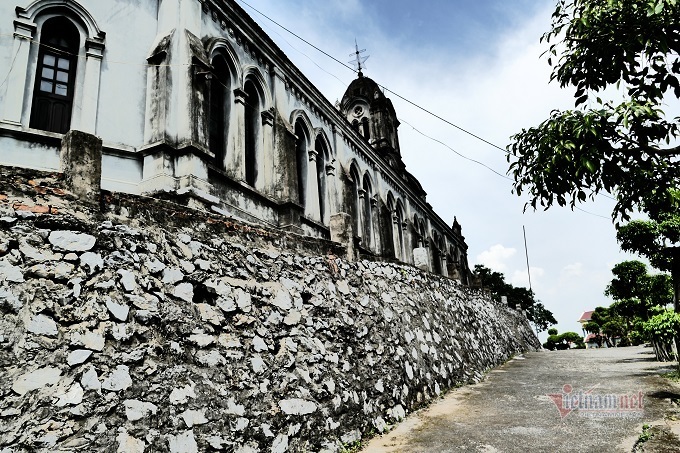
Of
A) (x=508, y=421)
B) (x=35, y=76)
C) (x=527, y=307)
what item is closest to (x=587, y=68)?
(x=508, y=421)

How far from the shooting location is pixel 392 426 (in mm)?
5699

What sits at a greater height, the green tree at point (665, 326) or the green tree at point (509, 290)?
the green tree at point (509, 290)

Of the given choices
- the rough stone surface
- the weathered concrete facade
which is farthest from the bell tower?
the rough stone surface

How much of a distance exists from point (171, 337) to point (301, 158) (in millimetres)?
11292

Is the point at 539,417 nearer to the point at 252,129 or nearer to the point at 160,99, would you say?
the point at 160,99

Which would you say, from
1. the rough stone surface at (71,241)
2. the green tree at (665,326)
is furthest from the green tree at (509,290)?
the rough stone surface at (71,241)

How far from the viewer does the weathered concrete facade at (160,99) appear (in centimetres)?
842

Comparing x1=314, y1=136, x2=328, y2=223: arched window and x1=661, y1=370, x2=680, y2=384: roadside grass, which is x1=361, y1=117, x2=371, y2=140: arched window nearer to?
x1=314, y1=136, x2=328, y2=223: arched window

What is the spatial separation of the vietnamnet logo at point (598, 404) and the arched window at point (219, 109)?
8660mm

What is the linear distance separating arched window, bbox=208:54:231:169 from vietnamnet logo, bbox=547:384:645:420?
8660 mm

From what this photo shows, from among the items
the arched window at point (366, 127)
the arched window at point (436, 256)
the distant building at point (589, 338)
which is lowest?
the distant building at point (589, 338)

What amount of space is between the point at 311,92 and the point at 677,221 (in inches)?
469

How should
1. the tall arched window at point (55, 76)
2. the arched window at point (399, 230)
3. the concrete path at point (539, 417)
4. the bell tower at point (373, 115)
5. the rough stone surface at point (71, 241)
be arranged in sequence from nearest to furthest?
the rough stone surface at point (71, 241) → the concrete path at point (539, 417) → the tall arched window at point (55, 76) → the arched window at point (399, 230) → the bell tower at point (373, 115)

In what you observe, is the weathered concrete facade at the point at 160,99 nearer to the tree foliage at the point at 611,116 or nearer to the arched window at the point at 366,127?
the tree foliage at the point at 611,116
